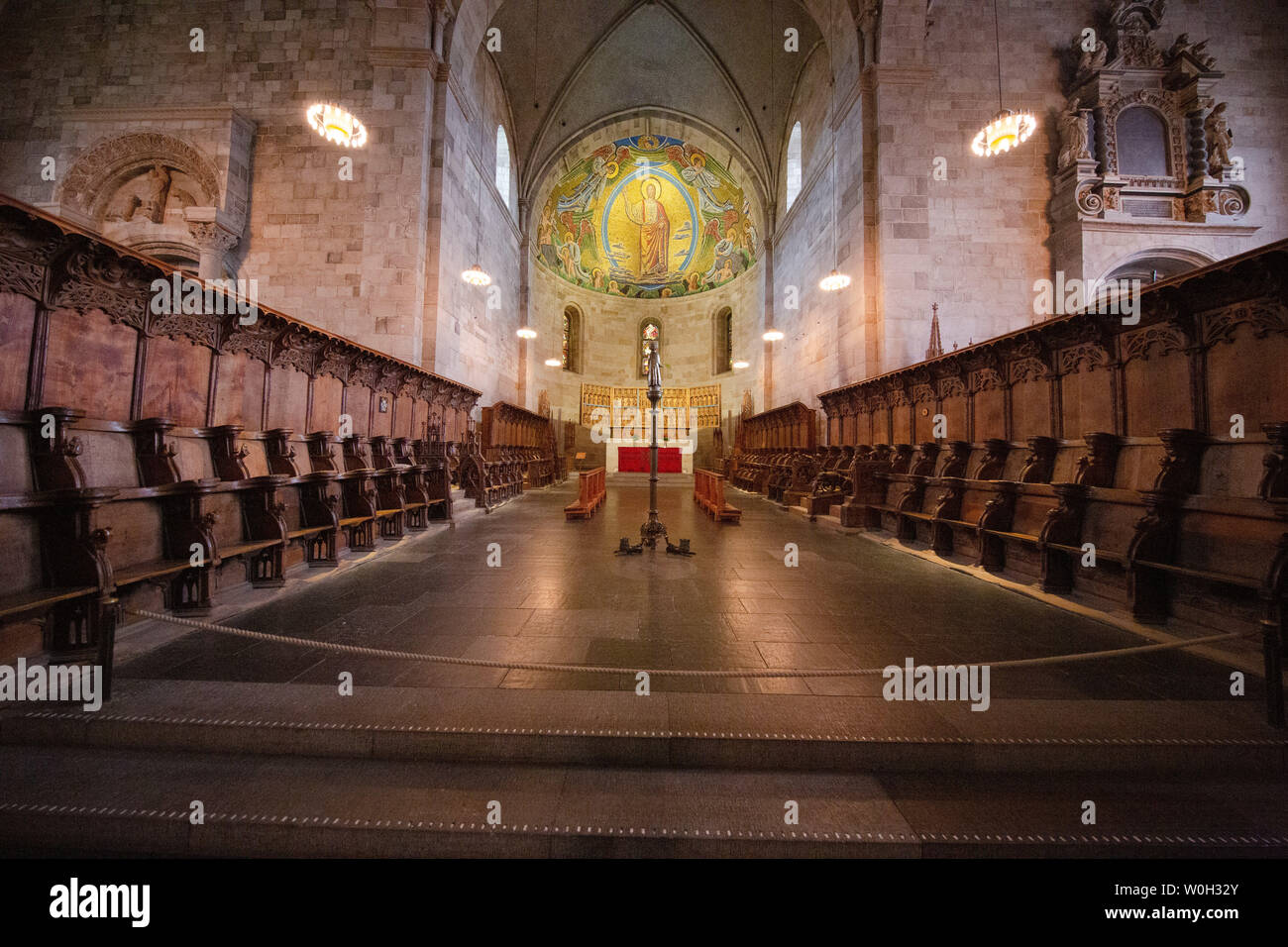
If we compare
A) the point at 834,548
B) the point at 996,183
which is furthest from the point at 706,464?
the point at 834,548

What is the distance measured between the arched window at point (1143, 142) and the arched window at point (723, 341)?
12946mm

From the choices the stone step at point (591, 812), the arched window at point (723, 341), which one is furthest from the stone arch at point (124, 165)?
the arched window at point (723, 341)

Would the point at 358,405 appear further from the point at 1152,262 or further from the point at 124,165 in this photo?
the point at 1152,262

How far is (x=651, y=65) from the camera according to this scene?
16.6 meters

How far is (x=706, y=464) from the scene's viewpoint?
2089 cm

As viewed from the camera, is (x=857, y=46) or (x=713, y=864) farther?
(x=857, y=46)

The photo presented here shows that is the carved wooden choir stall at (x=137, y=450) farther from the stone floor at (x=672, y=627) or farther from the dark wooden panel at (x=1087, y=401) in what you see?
the dark wooden panel at (x=1087, y=401)

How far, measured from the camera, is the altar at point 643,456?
835 inches

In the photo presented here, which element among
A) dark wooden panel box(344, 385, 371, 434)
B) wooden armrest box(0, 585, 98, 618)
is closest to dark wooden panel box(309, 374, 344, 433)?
dark wooden panel box(344, 385, 371, 434)

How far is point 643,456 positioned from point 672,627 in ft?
60.4

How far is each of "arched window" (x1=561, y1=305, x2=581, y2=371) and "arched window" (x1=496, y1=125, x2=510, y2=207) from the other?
6.16m

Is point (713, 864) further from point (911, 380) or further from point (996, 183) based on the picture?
point (996, 183)

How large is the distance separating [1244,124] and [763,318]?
11223 millimetres

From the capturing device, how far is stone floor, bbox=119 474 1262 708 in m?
2.28
